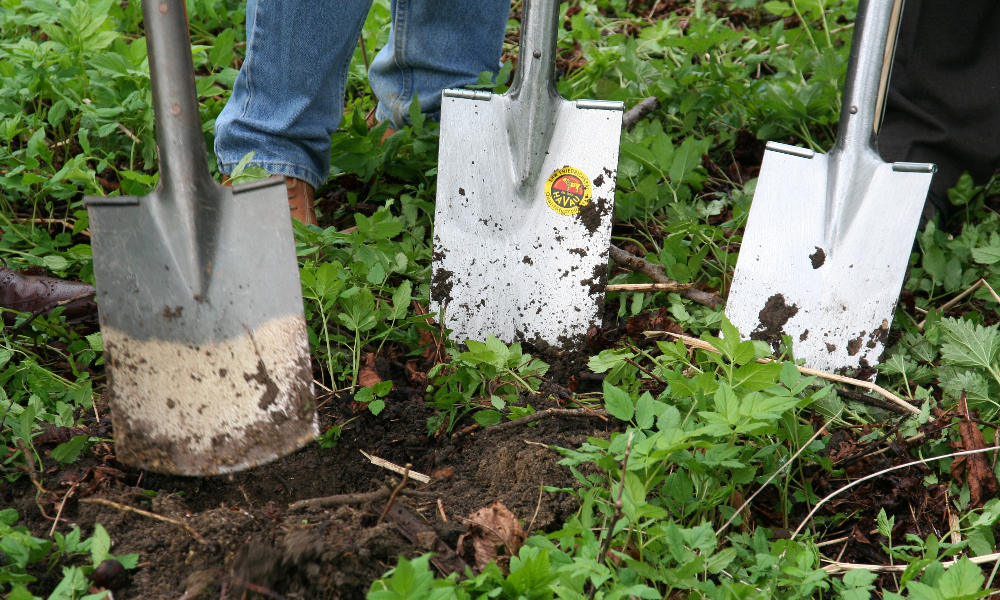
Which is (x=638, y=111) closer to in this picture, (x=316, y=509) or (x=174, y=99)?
(x=174, y=99)

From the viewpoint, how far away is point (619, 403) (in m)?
1.24

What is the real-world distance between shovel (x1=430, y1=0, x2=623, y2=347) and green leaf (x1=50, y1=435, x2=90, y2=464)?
80 cm

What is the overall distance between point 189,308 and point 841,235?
4.67ft

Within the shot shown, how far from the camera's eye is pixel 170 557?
1.12 m

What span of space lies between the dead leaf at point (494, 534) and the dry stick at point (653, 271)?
85 cm

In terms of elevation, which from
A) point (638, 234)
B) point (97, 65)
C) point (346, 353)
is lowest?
point (346, 353)

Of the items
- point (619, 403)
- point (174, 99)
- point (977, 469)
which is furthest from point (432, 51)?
point (977, 469)

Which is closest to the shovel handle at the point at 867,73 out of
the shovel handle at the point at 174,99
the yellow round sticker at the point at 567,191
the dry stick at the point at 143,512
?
the yellow round sticker at the point at 567,191

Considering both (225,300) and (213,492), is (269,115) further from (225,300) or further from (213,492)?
(213,492)

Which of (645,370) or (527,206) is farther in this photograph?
(527,206)

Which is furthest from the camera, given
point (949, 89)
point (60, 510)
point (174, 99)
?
point (949, 89)

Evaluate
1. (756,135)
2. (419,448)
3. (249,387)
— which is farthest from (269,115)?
(756,135)

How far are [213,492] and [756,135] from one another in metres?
1.99

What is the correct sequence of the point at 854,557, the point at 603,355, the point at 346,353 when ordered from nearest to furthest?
the point at 854,557
the point at 603,355
the point at 346,353
